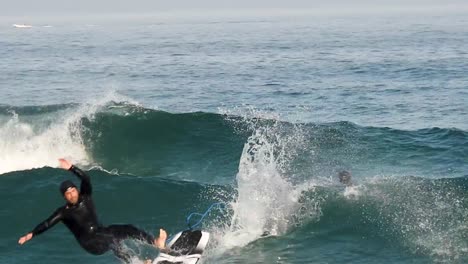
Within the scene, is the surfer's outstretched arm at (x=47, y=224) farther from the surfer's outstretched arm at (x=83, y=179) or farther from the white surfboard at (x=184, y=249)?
the white surfboard at (x=184, y=249)

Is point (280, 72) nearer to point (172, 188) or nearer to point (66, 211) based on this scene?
point (172, 188)

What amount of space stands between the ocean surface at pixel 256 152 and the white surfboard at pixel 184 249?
66.9 inches

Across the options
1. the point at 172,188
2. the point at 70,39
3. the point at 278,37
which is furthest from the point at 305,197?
the point at 70,39

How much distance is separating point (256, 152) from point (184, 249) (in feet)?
22.9

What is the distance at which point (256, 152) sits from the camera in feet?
57.2

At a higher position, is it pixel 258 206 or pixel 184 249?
pixel 184 249

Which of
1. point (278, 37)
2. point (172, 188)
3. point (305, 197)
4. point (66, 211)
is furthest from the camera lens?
point (278, 37)

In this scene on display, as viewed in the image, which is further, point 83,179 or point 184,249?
point 184,249

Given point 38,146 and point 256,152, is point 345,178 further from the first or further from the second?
point 38,146

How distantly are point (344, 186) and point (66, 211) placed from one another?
26.8 feet

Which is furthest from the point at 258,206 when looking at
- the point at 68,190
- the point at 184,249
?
the point at 68,190

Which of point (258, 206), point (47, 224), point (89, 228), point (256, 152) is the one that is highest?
point (47, 224)

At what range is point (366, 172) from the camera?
19422 mm

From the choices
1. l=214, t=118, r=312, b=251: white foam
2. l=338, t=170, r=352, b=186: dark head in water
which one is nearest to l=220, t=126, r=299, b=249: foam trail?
l=214, t=118, r=312, b=251: white foam
